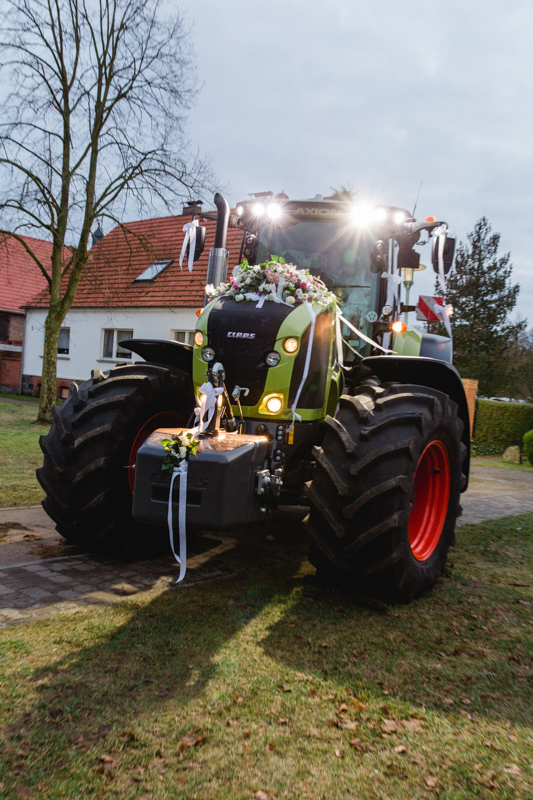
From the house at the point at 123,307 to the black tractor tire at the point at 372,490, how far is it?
48.9 feet

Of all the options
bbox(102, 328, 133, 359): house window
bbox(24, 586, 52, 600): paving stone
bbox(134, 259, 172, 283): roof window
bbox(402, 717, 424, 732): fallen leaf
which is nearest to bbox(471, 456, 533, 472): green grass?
bbox(134, 259, 172, 283): roof window

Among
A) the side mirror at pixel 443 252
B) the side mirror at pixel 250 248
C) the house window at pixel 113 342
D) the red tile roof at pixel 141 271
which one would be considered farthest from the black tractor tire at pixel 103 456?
the house window at pixel 113 342

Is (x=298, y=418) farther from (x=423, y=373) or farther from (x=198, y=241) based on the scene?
(x=198, y=241)

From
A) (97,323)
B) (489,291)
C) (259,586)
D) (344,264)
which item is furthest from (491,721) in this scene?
(489,291)

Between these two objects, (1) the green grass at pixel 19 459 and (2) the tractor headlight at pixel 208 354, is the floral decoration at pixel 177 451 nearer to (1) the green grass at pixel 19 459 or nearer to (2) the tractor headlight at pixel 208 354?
(2) the tractor headlight at pixel 208 354

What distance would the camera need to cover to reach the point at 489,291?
25.1 m

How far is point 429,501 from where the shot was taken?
4695 millimetres

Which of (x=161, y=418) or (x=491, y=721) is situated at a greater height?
(x=161, y=418)

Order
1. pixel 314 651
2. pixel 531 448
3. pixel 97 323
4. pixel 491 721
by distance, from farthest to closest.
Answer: pixel 97 323 → pixel 531 448 → pixel 314 651 → pixel 491 721

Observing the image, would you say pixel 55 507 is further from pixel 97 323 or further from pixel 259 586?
pixel 97 323

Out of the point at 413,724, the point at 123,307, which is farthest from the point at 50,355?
the point at 413,724

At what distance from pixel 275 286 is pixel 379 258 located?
4.46 feet

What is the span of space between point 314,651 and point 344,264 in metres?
3.12

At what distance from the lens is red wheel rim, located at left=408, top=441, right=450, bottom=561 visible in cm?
456
